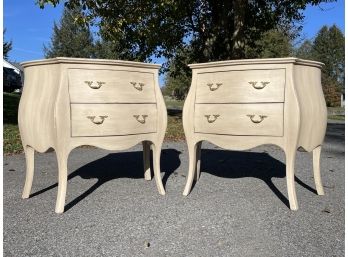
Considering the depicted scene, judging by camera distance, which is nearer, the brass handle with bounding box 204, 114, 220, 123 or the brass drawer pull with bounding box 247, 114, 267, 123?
the brass drawer pull with bounding box 247, 114, 267, 123

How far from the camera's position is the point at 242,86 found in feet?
11.5

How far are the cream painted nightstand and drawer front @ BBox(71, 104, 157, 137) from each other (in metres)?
0.39

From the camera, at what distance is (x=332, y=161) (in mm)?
5855

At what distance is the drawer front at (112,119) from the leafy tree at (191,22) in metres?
7.22

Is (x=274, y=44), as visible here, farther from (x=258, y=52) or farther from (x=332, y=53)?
(x=332, y=53)

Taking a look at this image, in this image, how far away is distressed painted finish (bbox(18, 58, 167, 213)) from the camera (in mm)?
3312

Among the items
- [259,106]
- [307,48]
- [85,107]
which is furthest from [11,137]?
[307,48]

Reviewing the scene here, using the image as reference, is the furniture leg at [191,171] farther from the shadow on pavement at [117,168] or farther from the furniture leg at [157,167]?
the shadow on pavement at [117,168]

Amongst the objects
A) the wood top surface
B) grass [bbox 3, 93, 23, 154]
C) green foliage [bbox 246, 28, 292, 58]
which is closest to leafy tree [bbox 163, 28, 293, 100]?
green foliage [bbox 246, 28, 292, 58]

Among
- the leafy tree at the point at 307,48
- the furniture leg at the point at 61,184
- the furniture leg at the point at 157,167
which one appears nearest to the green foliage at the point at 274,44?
the furniture leg at the point at 157,167

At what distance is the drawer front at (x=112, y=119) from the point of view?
11.0 ft

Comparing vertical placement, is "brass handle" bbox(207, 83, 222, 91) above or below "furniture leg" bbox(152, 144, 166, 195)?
above

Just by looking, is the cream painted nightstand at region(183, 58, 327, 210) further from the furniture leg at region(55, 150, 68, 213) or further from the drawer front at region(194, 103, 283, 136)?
the furniture leg at region(55, 150, 68, 213)

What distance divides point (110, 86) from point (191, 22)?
40.2 feet
